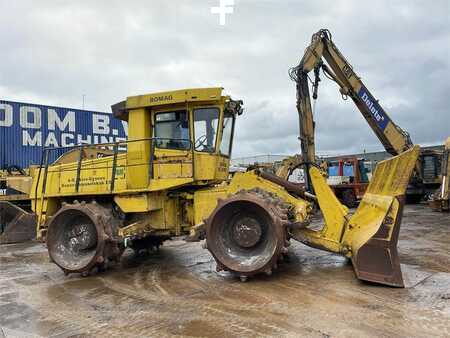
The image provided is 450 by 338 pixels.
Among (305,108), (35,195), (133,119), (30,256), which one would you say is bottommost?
(30,256)

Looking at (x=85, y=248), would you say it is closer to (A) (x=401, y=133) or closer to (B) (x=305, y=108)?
(B) (x=305, y=108)

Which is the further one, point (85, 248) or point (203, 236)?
point (85, 248)

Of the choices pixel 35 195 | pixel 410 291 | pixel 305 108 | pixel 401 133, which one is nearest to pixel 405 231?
pixel 305 108

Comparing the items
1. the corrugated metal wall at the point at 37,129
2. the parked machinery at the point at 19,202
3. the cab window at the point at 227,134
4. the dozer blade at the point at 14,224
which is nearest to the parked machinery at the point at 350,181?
the corrugated metal wall at the point at 37,129

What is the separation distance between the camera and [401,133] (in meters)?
17.2

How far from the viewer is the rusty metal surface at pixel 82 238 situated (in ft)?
24.5

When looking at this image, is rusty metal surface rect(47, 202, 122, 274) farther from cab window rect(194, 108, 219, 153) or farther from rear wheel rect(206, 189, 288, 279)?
cab window rect(194, 108, 219, 153)

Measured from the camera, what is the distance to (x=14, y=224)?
42.1ft

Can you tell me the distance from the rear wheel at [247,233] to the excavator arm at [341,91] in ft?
19.8

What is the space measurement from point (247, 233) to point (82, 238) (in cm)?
302

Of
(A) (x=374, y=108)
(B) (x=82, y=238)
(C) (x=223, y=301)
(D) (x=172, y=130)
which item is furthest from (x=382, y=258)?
(A) (x=374, y=108)

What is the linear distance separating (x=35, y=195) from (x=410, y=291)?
687 cm

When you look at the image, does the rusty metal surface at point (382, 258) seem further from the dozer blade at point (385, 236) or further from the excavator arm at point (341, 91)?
the excavator arm at point (341, 91)

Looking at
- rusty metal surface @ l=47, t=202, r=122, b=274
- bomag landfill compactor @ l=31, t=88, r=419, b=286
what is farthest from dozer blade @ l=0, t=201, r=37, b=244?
rusty metal surface @ l=47, t=202, r=122, b=274
